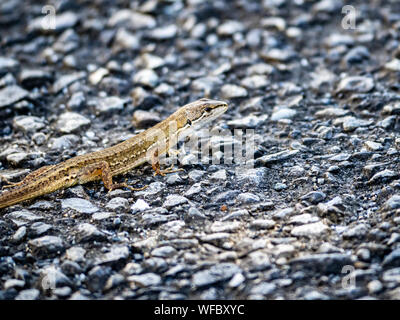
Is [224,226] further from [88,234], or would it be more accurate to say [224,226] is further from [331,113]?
[331,113]

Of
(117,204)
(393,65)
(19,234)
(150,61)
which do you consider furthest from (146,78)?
(393,65)

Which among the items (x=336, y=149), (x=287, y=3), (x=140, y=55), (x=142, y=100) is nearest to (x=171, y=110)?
(x=142, y=100)

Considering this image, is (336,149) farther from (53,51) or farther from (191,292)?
(53,51)

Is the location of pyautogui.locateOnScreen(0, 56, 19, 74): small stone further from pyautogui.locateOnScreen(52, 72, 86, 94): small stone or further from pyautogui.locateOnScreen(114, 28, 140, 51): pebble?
pyautogui.locateOnScreen(114, 28, 140, 51): pebble

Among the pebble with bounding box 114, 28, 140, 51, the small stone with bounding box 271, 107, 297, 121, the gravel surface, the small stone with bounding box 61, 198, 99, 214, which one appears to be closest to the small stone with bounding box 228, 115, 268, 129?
the gravel surface

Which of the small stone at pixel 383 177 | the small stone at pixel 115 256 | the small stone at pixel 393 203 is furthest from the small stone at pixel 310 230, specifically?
the small stone at pixel 115 256

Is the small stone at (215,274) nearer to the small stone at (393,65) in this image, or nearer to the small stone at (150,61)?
the small stone at (150,61)
